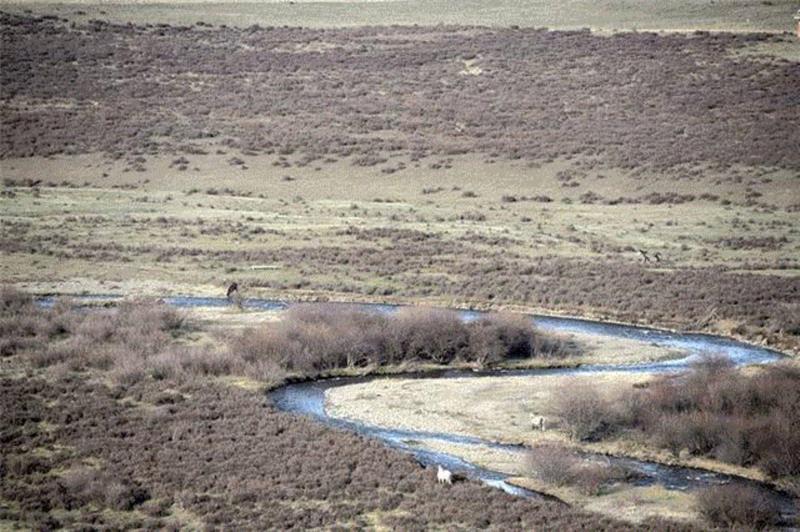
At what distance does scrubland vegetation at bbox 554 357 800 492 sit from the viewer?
31859mm

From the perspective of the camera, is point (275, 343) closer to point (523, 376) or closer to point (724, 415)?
point (523, 376)

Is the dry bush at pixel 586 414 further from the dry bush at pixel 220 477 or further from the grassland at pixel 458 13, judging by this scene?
the grassland at pixel 458 13

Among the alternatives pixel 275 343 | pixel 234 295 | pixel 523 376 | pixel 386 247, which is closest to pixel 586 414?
pixel 523 376

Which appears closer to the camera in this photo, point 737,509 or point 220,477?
point 737,509

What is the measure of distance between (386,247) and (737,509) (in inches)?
1369

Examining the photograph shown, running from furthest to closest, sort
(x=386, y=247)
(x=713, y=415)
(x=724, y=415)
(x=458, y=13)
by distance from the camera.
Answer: (x=458, y=13)
(x=386, y=247)
(x=724, y=415)
(x=713, y=415)

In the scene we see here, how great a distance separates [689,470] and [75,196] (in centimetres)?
4666

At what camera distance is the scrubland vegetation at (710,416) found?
3186 centimetres

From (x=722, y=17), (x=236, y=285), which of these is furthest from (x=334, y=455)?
(x=722, y=17)

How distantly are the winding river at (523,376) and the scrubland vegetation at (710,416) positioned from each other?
94 centimetres

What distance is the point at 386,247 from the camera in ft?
201

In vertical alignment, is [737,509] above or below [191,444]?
below

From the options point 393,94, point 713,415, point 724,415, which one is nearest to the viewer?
point 713,415

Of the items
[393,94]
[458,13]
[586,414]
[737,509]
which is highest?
[458,13]
